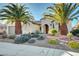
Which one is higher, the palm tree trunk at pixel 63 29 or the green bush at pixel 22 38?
the palm tree trunk at pixel 63 29

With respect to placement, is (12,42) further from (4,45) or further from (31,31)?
(31,31)

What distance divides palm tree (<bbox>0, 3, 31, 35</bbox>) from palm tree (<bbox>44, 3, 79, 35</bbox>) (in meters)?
0.28

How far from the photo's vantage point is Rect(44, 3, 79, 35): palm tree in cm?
208

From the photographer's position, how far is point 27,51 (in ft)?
6.76

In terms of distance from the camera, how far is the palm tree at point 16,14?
208cm

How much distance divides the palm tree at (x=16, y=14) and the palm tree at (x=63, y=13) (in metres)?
0.28

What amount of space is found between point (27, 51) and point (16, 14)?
500 mm

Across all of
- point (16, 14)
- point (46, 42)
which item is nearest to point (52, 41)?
point (46, 42)

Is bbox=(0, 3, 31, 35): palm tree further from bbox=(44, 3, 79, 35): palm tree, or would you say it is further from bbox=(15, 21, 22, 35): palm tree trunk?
bbox=(44, 3, 79, 35): palm tree

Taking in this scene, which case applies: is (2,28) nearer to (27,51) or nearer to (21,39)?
(21,39)

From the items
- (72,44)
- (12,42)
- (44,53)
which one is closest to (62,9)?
(72,44)

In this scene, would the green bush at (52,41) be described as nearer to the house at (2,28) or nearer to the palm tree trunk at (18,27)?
the palm tree trunk at (18,27)

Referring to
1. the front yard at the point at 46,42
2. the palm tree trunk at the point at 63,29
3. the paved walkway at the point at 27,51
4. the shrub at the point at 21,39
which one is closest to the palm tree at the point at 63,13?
the palm tree trunk at the point at 63,29

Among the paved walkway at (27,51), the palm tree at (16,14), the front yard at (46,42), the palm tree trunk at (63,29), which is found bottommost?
the paved walkway at (27,51)
